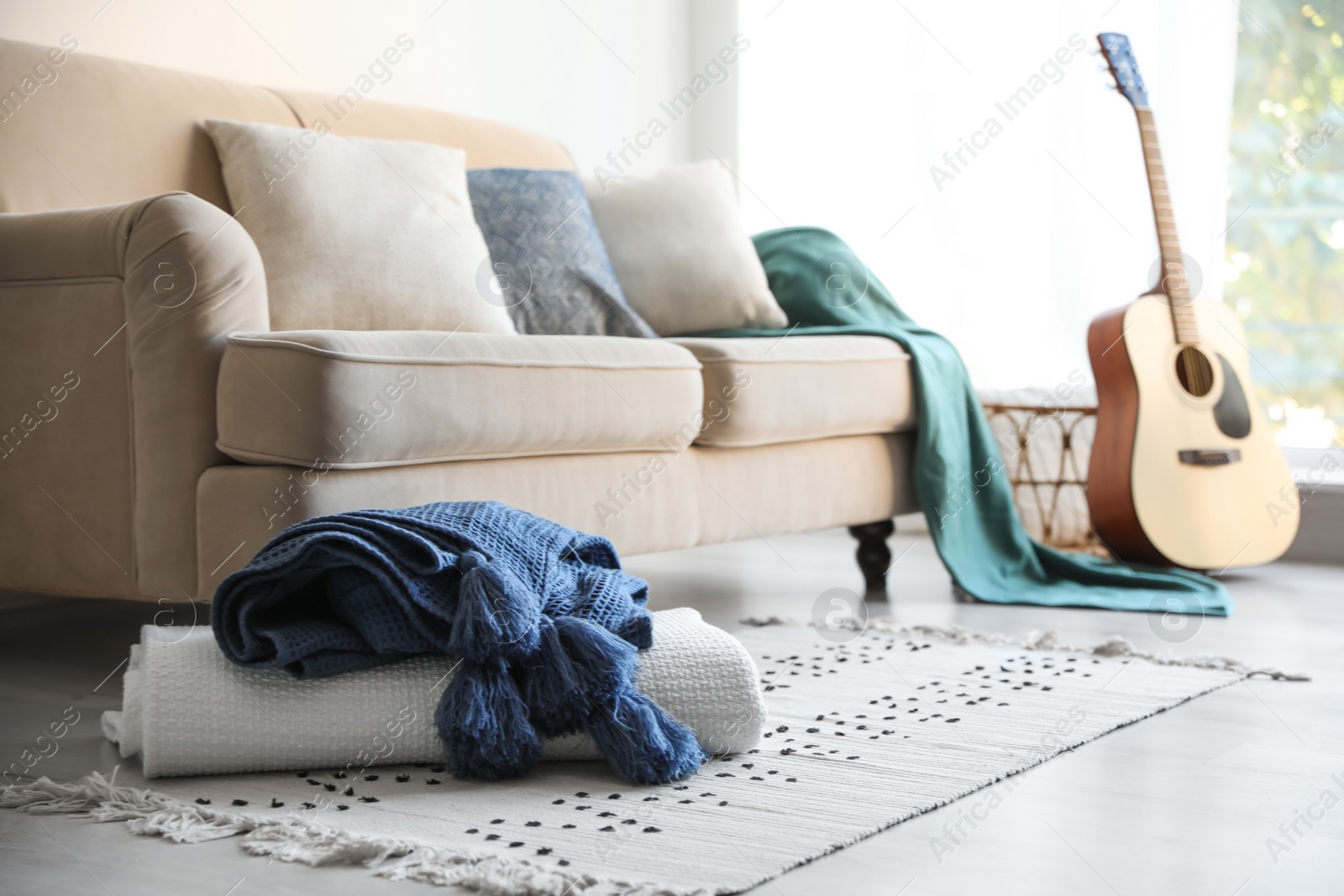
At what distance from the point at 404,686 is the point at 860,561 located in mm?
1496

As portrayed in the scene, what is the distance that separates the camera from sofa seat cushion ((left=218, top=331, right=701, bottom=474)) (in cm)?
158

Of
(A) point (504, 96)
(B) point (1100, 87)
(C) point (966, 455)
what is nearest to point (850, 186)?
(B) point (1100, 87)

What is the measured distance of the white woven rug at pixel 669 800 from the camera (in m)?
1.05

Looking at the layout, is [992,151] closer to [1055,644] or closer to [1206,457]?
[1206,457]

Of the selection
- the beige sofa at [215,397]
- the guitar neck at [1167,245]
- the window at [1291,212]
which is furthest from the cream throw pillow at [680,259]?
the window at [1291,212]

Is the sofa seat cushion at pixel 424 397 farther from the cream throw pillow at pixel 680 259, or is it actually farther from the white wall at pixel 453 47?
the white wall at pixel 453 47

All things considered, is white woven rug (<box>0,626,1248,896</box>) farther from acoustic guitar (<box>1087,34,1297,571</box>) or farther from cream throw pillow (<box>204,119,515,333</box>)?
A: acoustic guitar (<box>1087,34,1297,571</box>)

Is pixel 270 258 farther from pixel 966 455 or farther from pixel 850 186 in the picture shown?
pixel 850 186

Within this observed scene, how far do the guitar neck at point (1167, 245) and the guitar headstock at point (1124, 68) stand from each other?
1.3 inches

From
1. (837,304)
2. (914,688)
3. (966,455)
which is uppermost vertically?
(837,304)

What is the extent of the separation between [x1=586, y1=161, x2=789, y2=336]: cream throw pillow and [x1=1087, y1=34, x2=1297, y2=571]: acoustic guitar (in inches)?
27.8

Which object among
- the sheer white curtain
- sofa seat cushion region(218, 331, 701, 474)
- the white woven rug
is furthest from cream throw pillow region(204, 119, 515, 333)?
the sheer white curtain

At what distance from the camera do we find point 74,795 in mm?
1231

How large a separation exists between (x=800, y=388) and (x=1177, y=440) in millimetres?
869
